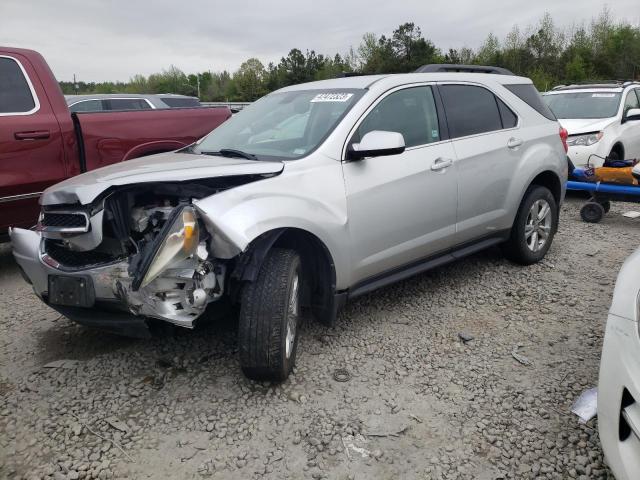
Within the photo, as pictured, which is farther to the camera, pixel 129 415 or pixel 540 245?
pixel 540 245

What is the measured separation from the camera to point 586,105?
869 centimetres

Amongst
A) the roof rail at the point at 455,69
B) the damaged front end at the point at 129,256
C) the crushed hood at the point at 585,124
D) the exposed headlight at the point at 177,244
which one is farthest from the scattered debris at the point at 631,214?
the exposed headlight at the point at 177,244

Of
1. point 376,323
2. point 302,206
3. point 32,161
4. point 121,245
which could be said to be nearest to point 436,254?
point 376,323

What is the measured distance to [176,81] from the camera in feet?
302

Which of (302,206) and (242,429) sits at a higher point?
(302,206)

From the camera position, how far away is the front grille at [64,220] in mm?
2693

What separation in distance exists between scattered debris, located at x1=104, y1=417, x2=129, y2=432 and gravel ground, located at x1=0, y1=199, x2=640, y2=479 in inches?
0.5

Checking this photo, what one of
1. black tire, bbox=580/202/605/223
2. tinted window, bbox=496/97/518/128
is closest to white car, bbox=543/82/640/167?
black tire, bbox=580/202/605/223

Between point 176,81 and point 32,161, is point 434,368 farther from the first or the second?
point 176,81

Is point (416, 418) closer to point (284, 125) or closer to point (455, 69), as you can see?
point (284, 125)

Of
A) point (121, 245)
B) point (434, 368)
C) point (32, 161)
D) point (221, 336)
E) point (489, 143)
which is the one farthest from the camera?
point (32, 161)

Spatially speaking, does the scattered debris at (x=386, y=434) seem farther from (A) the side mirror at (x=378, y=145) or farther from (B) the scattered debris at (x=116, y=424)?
(A) the side mirror at (x=378, y=145)

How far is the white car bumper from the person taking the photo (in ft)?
5.67

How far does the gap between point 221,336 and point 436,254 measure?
5.37 ft
